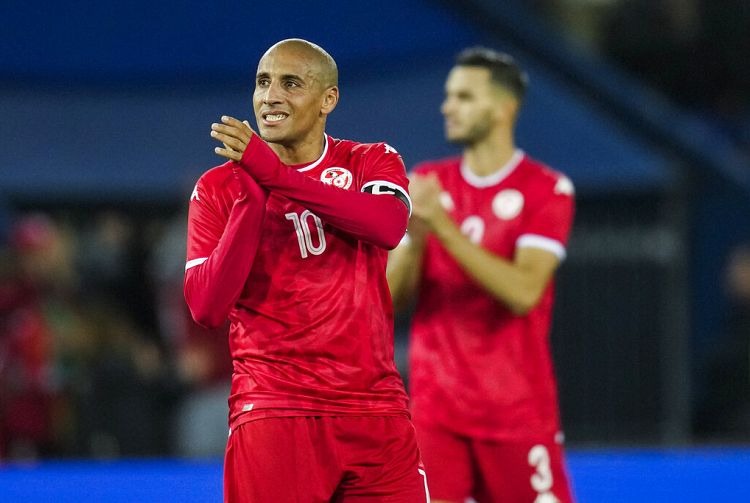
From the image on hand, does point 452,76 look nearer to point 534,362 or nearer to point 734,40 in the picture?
point 534,362

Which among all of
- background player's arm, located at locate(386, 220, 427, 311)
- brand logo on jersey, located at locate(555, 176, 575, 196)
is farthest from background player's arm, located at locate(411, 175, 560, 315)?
brand logo on jersey, located at locate(555, 176, 575, 196)

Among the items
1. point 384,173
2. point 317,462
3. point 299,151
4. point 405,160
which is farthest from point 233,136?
point 405,160

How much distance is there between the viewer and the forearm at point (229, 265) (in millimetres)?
3133

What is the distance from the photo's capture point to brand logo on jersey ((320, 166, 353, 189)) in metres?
3.40

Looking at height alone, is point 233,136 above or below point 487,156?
below

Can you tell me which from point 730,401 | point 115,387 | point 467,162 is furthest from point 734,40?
point 467,162

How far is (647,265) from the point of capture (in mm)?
9453

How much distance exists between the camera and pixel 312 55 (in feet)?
10.9

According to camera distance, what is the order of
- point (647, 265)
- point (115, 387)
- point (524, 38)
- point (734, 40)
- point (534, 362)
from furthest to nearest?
1. point (734, 40)
2. point (524, 38)
3. point (647, 265)
4. point (115, 387)
5. point (534, 362)

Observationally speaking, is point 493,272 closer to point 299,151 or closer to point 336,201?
point 299,151

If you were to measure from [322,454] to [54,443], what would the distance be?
4.59 meters

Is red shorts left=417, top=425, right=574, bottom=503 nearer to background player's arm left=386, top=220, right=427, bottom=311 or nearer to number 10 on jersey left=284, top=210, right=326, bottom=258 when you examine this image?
background player's arm left=386, top=220, right=427, bottom=311

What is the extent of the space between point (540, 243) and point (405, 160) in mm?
4953

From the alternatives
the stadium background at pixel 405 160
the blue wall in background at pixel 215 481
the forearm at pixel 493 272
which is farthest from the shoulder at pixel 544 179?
the stadium background at pixel 405 160
